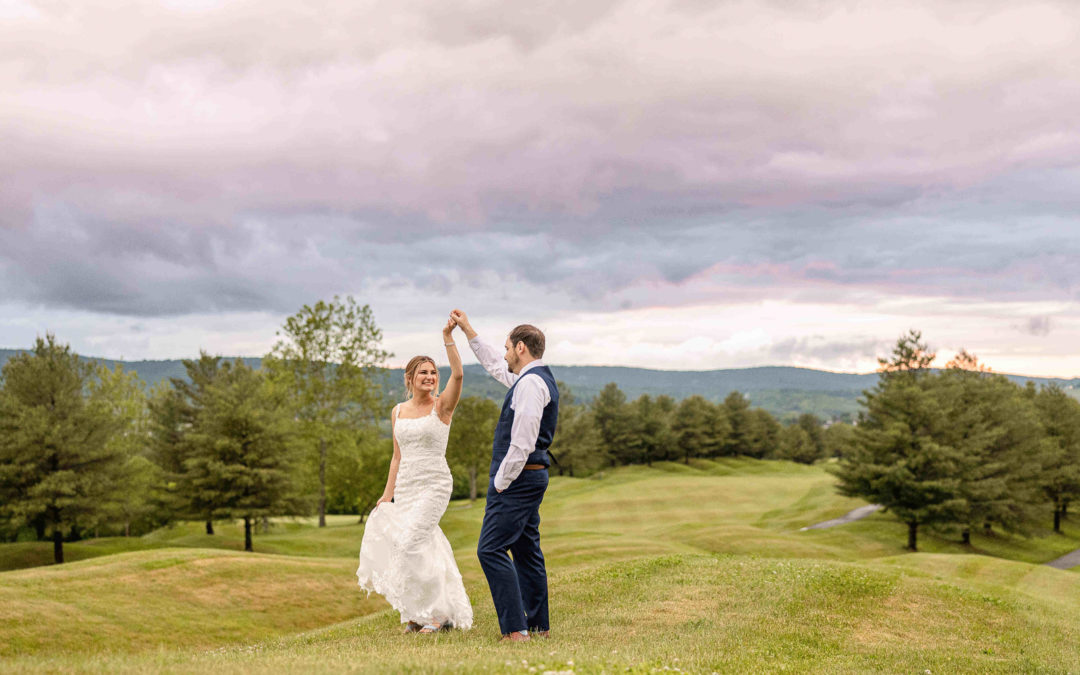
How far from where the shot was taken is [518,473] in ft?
25.9

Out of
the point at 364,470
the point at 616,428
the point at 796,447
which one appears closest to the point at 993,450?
the point at 364,470

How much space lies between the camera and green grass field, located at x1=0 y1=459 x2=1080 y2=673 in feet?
25.1

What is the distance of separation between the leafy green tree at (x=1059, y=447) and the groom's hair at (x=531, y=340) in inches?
2138

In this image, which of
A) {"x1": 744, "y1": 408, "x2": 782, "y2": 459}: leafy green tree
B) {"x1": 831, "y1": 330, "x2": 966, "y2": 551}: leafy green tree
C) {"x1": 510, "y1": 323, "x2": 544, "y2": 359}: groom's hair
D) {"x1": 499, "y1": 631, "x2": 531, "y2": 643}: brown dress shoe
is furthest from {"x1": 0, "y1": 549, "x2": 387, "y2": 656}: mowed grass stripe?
{"x1": 744, "y1": 408, "x2": 782, "y2": 459}: leafy green tree

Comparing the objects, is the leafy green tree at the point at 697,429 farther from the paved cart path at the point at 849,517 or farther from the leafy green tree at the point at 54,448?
the leafy green tree at the point at 54,448

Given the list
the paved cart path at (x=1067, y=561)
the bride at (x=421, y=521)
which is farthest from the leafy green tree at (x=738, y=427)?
the bride at (x=421, y=521)

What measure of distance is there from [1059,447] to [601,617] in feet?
190

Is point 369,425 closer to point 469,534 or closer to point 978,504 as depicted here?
point 469,534

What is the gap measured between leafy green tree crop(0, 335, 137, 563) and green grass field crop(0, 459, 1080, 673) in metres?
10.5

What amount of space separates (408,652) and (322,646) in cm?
240

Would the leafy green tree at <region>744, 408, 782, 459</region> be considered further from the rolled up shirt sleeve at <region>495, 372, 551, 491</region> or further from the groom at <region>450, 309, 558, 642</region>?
the rolled up shirt sleeve at <region>495, 372, 551, 491</region>

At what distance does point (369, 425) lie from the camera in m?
53.9

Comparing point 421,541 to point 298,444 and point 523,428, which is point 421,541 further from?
point 298,444

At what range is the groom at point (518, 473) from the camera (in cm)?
787
